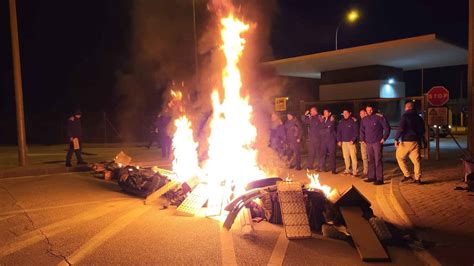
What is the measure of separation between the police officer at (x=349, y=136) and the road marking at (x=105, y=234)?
578 centimetres

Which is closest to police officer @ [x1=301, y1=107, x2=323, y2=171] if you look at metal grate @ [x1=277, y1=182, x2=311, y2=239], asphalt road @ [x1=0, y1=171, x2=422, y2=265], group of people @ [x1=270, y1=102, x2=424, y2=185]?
group of people @ [x1=270, y1=102, x2=424, y2=185]

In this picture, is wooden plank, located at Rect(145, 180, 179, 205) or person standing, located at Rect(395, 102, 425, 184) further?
person standing, located at Rect(395, 102, 425, 184)

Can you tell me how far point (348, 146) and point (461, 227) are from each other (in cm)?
526

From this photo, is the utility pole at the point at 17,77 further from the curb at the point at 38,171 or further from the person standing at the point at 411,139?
the person standing at the point at 411,139

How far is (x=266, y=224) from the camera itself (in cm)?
652

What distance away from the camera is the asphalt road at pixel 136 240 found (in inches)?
194

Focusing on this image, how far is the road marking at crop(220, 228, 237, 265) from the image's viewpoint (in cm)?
483

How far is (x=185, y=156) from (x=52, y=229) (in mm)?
4604

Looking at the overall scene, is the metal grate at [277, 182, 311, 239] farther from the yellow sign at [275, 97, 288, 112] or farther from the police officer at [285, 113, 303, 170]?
the yellow sign at [275, 97, 288, 112]

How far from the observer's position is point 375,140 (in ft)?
31.6

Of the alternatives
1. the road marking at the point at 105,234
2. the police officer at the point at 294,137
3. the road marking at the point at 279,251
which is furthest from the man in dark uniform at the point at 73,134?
the road marking at the point at 279,251

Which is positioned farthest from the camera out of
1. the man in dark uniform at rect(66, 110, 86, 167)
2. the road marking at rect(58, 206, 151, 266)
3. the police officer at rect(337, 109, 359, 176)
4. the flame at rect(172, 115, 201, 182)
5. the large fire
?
the man in dark uniform at rect(66, 110, 86, 167)

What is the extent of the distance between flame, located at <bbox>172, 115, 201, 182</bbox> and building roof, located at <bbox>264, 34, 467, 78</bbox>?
22.8 feet

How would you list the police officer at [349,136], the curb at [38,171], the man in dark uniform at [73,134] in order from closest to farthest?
the police officer at [349,136], the curb at [38,171], the man in dark uniform at [73,134]
